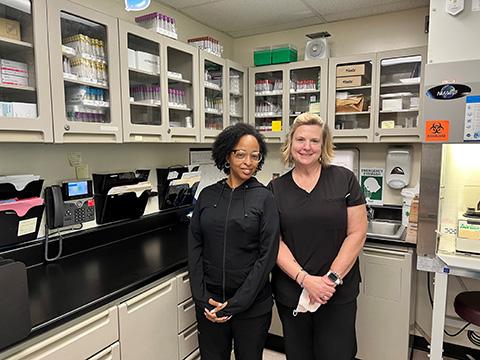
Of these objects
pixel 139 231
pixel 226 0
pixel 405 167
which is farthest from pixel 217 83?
pixel 405 167

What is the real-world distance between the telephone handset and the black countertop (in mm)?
209

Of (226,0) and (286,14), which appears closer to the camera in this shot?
(226,0)

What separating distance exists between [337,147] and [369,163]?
306 mm

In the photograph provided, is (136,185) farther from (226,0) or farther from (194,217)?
(226,0)

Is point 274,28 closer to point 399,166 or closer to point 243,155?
point 399,166

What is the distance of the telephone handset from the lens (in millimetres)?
1880

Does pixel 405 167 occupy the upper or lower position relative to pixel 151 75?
lower

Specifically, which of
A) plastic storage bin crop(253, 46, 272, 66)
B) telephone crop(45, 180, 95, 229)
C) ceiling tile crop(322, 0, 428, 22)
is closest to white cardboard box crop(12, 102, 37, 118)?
telephone crop(45, 180, 95, 229)

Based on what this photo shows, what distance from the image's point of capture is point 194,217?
5.68ft

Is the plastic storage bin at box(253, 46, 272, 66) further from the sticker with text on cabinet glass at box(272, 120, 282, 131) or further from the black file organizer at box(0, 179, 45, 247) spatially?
the black file organizer at box(0, 179, 45, 247)

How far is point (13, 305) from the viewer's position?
1.10 m

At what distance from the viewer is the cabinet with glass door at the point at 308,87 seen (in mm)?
2848

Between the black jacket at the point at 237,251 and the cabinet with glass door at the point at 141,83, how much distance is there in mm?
655

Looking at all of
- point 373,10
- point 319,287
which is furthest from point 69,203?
point 373,10
